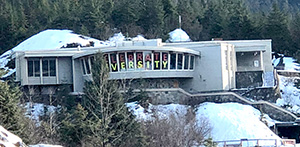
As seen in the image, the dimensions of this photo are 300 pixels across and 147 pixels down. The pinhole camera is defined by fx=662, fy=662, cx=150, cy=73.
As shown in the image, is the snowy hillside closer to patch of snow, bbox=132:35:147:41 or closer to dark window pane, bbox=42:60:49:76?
patch of snow, bbox=132:35:147:41

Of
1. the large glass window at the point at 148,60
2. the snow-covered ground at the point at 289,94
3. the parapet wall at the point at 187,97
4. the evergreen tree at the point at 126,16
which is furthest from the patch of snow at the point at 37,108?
the evergreen tree at the point at 126,16

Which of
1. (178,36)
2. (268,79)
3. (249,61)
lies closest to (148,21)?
(178,36)

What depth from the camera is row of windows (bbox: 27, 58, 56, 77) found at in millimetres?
55094

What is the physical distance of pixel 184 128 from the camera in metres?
42.8

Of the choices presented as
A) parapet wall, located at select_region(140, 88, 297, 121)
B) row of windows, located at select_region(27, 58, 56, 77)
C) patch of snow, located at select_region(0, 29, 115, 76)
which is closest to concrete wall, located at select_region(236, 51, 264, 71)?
parapet wall, located at select_region(140, 88, 297, 121)

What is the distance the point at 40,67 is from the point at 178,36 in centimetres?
2083

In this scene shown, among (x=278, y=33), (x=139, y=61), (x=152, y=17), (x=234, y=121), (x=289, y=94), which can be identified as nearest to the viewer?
(x=234, y=121)

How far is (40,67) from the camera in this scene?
181 feet

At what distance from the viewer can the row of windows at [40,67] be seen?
5509cm

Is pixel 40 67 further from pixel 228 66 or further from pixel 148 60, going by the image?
pixel 228 66

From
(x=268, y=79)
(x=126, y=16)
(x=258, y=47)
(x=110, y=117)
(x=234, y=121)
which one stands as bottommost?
(x=234, y=121)

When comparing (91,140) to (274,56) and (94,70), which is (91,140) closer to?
(94,70)

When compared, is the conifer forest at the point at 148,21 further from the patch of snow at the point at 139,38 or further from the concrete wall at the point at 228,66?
the concrete wall at the point at 228,66

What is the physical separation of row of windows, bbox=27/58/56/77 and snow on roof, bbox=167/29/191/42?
59.1ft
